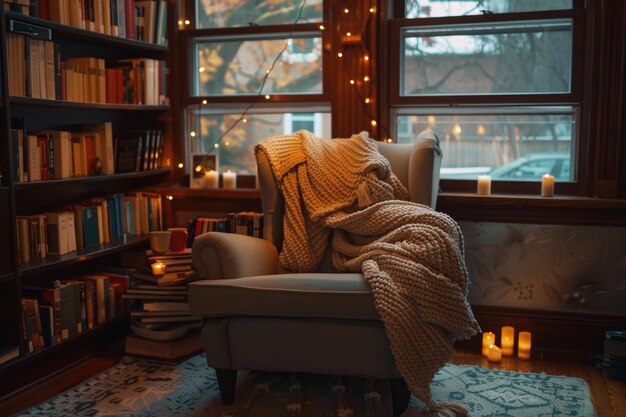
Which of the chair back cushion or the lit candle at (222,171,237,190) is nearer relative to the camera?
the chair back cushion

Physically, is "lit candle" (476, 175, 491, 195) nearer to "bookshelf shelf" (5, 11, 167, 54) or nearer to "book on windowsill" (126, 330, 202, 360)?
"book on windowsill" (126, 330, 202, 360)

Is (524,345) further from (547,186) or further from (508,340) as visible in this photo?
(547,186)

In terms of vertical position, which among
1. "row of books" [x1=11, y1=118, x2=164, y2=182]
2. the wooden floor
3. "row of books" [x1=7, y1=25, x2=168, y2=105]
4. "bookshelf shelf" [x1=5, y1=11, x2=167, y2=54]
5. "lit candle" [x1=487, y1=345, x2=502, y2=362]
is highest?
"bookshelf shelf" [x1=5, y1=11, x2=167, y2=54]

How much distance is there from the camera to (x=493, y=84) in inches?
132

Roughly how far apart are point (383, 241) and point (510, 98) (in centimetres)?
113

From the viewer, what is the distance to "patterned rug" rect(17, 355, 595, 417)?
2.50 meters

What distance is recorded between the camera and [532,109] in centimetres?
332

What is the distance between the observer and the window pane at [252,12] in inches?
140

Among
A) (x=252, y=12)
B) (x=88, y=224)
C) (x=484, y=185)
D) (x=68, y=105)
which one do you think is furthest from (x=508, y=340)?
(x=68, y=105)

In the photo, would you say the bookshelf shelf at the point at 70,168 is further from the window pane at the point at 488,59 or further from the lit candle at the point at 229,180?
the window pane at the point at 488,59

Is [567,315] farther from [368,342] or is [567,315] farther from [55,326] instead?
[55,326]

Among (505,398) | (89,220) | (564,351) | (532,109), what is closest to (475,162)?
(532,109)

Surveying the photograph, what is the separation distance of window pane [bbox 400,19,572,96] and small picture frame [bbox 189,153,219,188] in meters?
1.05

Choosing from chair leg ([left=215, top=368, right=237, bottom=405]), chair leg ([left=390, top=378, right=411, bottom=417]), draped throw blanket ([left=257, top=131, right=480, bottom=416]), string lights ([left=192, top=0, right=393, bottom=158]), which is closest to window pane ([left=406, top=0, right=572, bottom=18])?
string lights ([left=192, top=0, right=393, bottom=158])
